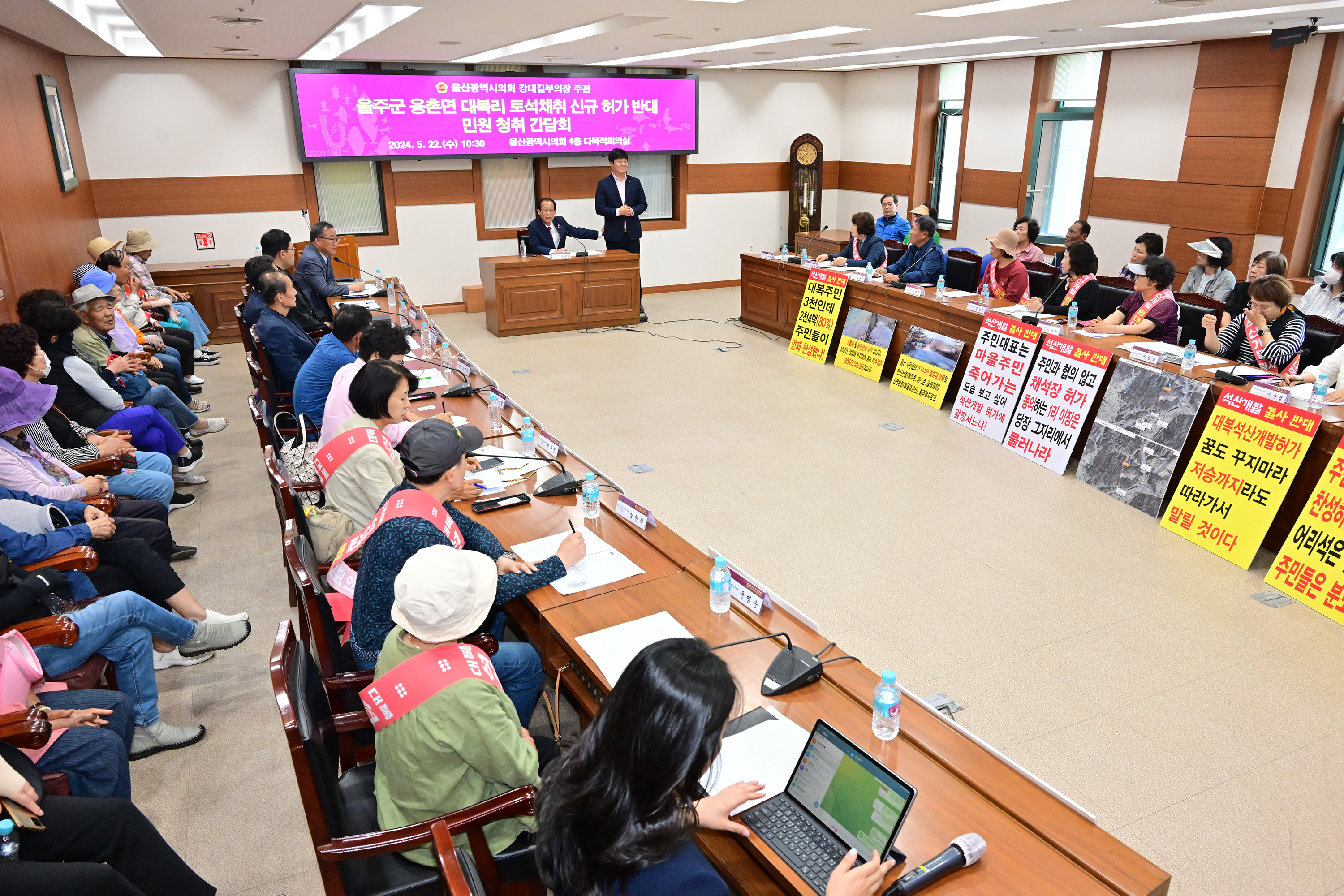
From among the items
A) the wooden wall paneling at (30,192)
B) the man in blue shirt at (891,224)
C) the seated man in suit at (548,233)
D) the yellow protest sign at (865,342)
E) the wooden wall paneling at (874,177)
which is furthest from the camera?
the wooden wall paneling at (874,177)

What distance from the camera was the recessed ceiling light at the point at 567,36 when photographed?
19.7 ft

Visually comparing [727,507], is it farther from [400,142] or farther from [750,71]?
[750,71]

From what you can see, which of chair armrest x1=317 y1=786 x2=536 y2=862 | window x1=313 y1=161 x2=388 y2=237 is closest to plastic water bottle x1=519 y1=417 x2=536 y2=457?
chair armrest x1=317 y1=786 x2=536 y2=862

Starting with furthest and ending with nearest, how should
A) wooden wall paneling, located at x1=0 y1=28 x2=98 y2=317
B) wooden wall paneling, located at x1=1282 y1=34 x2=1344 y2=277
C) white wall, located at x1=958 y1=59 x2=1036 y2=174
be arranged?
white wall, located at x1=958 y1=59 x2=1036 y2=174, wooden wall paneling, located at x1=1282 y1=34 x2=1344 y2=277, wooden wall paneling, located at x1=0 y1=28 x2=98 y2=317

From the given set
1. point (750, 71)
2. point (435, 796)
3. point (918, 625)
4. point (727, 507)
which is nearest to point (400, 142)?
point (750, 71)

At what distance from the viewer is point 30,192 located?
229 inches

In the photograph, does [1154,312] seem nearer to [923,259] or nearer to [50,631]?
[923,259]

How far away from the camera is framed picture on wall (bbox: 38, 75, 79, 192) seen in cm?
663

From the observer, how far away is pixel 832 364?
24.8 ft

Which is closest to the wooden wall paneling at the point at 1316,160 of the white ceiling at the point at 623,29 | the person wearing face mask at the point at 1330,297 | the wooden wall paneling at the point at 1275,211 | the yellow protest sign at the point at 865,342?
the wooden wall paneling at the point at 1275,211

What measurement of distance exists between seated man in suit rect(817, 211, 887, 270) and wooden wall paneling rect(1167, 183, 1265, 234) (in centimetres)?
268

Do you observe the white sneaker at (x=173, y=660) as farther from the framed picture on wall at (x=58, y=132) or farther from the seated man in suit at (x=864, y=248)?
the seated man in suit at (x=864, y=248)

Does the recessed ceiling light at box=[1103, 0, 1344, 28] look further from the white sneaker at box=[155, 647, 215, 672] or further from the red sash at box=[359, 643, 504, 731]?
the white sneaker at box=[155, 647, 215, 672]

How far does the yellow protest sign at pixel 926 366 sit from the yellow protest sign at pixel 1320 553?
8.79 feet
